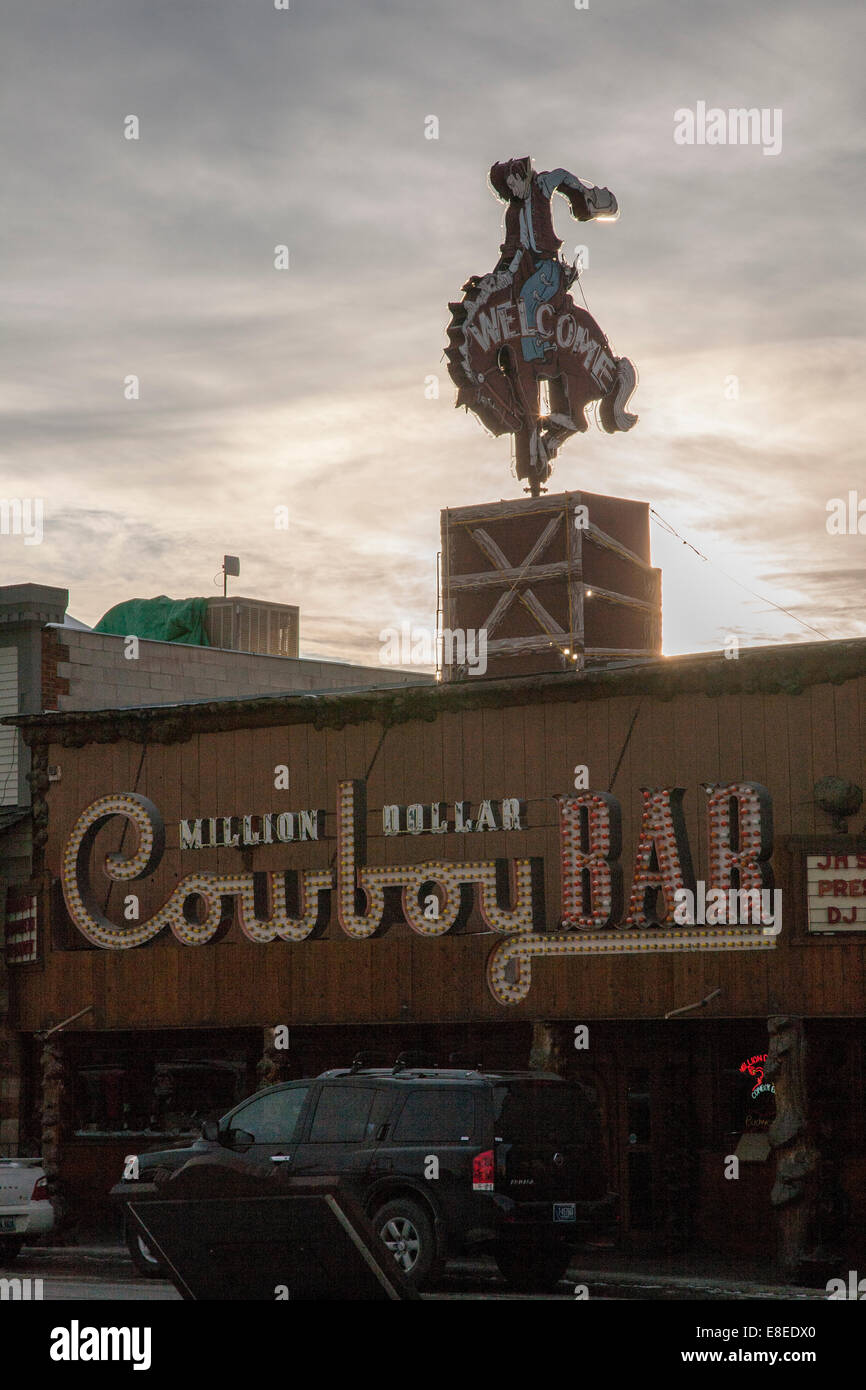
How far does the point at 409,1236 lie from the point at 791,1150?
5.59 metres

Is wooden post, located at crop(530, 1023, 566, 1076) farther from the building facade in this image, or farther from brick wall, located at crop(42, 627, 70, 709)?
brick wall, located at crop(42, 627, 70, 709)

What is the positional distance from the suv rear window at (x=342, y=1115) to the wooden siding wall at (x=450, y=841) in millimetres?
5544

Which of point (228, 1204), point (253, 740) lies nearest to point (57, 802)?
point (253, 740)

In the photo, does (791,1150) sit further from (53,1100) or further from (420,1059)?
(53,1100)

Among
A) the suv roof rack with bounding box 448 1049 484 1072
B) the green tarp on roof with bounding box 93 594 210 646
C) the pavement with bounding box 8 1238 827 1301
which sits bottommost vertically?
the pavement with bounding box 8 1238 827 1301

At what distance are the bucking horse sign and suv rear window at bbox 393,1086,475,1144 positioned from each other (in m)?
14.1

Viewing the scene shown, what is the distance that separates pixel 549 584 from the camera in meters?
29.3

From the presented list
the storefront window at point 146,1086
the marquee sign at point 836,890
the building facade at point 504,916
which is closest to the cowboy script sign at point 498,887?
the building facade at point 504,916

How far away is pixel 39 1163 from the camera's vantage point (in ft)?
77.7

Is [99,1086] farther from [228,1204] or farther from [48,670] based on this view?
[228,1204]

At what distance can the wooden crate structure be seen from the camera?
95.0 ft

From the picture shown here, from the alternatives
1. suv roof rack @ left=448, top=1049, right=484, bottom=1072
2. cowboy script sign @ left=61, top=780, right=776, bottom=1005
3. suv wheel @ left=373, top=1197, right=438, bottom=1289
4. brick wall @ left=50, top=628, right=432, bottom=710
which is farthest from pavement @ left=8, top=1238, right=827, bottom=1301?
brick wall @ left=50, top=628, right=432, bottom=710

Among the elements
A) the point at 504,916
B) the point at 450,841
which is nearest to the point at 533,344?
the point at 450,841
